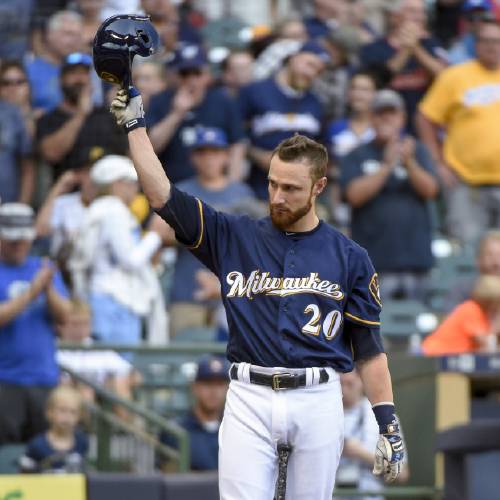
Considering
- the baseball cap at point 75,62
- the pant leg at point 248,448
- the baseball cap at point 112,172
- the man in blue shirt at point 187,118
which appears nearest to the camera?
the pant leg at point 248,448

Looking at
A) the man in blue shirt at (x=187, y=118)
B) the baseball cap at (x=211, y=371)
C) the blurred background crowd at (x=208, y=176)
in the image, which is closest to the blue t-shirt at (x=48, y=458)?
the blurred background crowd at (x=208, y=176)

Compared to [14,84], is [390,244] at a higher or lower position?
lower

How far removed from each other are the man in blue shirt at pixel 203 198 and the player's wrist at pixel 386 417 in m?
4.41

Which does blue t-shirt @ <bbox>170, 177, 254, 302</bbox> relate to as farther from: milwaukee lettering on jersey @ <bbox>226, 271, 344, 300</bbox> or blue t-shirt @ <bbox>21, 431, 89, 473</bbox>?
milwaukee lettering on jersey @ <bbox>226, 271, 344, 300</bbox>

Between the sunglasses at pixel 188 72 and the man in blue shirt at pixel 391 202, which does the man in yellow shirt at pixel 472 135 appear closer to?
the man in blue shirt at pixel 391 202

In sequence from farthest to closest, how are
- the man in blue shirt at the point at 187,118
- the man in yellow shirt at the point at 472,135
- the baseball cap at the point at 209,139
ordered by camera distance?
1. the man in blue shirt at the point at 187,118
2. the man in yellow shirt at the point at 472,135
3. the baseball cap at the point at 209,139

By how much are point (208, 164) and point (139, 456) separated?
2.56 m

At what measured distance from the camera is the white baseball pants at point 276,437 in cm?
545

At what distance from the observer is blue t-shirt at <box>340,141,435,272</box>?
10719mm

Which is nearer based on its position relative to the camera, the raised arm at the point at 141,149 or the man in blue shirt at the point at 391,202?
the raised arm at the point at 141,149

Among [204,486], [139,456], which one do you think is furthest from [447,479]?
[139,456]

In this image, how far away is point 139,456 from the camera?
9.02 m

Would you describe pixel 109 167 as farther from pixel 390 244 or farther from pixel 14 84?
pixel 390 244

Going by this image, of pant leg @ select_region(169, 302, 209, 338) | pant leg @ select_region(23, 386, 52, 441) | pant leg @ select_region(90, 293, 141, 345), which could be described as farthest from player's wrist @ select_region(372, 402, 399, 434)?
pant leg @ select_region(169, 302, 209, 338)
